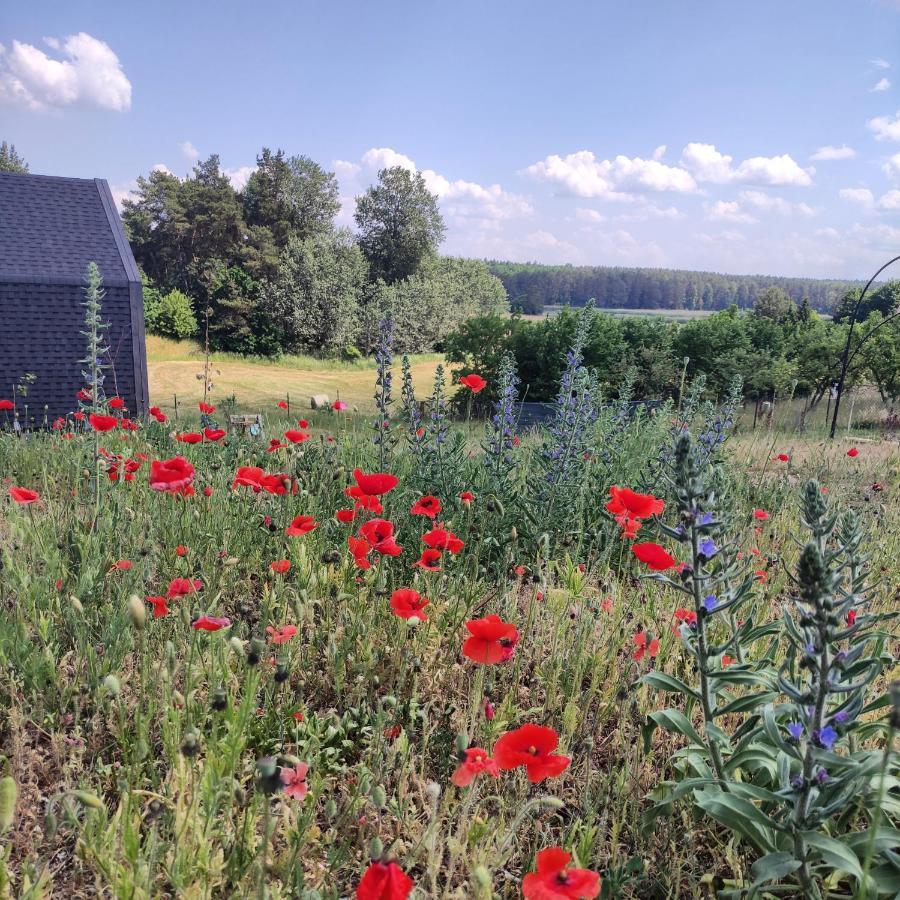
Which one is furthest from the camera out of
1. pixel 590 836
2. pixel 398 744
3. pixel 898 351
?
pixel 898 351

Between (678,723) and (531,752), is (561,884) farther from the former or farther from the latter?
(678,723)

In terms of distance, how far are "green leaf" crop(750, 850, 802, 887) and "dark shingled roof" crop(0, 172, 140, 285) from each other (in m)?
14.9

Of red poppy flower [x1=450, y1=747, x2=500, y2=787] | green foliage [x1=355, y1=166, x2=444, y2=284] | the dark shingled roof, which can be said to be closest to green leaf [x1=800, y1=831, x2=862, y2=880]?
red poppy flower [x1=450, y1=747, x2=500, y2=787]

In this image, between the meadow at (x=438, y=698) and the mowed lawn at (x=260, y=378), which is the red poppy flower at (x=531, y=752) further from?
the mowed lawn at (x=260, y=378)

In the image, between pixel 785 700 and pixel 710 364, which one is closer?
pixel 785 700

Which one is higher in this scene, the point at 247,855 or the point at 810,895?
the point at 810,895

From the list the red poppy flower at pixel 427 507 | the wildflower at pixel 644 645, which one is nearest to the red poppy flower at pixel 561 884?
the wildflower at pixel 644 645

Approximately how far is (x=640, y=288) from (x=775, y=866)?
12967cm

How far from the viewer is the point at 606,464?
4.95m

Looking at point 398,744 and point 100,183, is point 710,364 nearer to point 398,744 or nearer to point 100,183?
point 100,183

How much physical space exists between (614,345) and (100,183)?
13642 millimetres

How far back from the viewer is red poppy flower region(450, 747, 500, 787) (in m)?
1.47

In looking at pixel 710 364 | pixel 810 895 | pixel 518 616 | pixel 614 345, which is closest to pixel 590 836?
pixel 810 895

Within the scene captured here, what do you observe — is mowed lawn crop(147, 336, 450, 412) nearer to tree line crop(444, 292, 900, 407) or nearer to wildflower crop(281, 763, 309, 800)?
tree line crop(444, 292, 900, 407)
